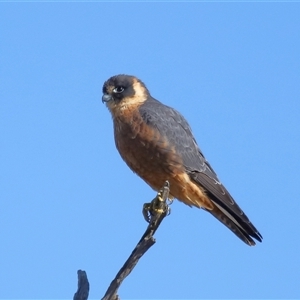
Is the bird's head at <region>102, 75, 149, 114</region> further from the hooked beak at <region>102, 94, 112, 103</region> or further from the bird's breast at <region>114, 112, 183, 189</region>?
the bird's breast at <region>114, 112, 183, 189</region>

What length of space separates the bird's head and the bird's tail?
1.25m

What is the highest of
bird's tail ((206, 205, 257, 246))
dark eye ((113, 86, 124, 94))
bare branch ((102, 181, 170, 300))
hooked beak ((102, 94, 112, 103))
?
dark eye ((113, 86, 124, 94))

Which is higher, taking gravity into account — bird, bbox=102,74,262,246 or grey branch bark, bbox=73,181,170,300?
bird, bbox=102,74,262,246

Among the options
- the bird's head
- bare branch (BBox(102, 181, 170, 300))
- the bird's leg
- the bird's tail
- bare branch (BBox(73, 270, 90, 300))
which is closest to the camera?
bare branch (BBox(73, 270, 90, 300))

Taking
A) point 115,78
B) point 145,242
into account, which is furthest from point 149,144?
point 145,242

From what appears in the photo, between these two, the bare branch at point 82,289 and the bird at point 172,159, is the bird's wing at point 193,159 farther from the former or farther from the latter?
the bare branch at point 82,289

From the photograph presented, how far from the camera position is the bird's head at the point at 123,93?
19.1ft

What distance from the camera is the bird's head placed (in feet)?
19.1

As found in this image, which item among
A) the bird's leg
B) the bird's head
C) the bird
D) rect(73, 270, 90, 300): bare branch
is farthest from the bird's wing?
rect(73, 270, 90, 300): bare branch

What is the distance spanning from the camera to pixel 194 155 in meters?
5.63

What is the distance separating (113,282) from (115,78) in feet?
10.2

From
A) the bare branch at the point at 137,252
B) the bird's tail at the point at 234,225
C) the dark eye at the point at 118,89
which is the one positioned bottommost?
the bare branch at the point at 137,252

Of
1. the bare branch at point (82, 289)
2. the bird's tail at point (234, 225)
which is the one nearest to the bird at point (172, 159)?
the bird's tail at point (234, 225)

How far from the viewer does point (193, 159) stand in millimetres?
5582
